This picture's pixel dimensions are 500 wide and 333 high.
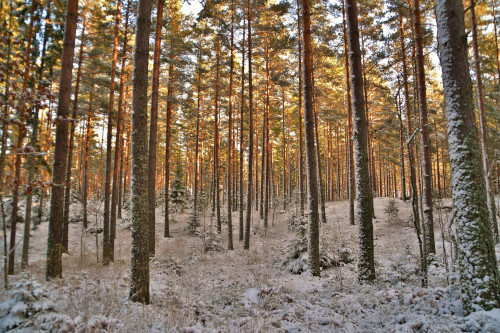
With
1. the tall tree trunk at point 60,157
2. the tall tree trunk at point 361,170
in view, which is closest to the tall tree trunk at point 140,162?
the tall tree trunk at point 60,157

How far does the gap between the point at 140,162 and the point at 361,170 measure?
5.41m

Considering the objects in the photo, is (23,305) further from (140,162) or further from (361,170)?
(361,170)

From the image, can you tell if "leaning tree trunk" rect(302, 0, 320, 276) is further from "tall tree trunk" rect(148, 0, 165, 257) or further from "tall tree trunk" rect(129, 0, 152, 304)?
"tall tree trunk" rect(148, 0, 165, 257)

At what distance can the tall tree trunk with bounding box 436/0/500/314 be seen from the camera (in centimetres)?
376

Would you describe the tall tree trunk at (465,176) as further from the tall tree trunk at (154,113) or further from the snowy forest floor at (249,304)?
the tall tree trunk at (154,113)

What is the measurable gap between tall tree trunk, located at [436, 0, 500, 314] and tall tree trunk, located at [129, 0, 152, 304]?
562cm

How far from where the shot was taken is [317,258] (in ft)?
26.8

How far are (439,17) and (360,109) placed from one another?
277cm

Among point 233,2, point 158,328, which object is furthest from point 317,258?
point 233,2

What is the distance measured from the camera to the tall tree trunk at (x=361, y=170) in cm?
668

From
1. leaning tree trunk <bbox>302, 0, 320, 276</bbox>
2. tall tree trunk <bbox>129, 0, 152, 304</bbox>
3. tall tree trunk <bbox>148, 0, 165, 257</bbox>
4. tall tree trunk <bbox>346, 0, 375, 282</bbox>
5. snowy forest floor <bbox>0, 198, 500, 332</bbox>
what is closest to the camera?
snowy forest floor <bbox>0, 198, 500, 332</bbox>

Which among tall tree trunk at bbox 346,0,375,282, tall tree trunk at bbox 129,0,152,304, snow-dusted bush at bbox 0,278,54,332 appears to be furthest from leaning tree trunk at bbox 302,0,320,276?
snow-dusted bush at bbox 0,278,54,332

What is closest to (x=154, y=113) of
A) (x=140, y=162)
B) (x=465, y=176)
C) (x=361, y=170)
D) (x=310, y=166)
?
(x=140, y=162)

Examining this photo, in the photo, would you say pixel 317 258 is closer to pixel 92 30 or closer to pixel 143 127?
pixel 143 127
